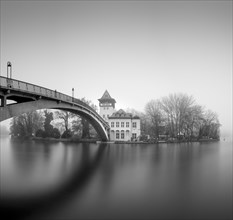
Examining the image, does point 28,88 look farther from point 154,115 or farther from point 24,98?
point 154,115

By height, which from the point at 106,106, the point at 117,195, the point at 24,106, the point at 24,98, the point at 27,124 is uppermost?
the point at 106,106

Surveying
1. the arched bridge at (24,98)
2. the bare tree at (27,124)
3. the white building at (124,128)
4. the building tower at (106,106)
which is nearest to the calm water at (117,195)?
the arched bridge at (24,98)

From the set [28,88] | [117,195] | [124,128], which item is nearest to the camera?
[117,195]

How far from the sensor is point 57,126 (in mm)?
54000

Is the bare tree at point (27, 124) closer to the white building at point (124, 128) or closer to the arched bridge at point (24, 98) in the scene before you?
the white building at point (124, 128)

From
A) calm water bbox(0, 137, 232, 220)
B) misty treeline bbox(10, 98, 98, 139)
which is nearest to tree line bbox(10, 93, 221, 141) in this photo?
misty treeline bbox(10, 98, 98, 139)

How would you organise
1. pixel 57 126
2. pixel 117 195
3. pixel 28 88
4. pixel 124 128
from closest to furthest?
pixel 117 195 < pixel 28 88 < pixel 124 128 < pixel 57 126

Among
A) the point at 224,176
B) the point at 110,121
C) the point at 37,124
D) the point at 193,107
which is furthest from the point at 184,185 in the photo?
the point at 37,124

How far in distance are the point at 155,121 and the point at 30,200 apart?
41.8 m

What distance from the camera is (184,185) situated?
10.8 meters

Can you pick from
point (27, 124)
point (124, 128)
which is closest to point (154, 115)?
point (124, 128)

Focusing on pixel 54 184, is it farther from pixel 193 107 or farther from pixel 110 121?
pixel 193 107

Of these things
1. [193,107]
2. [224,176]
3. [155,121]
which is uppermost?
[193,107]

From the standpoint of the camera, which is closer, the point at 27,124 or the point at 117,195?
the point at 117,195
